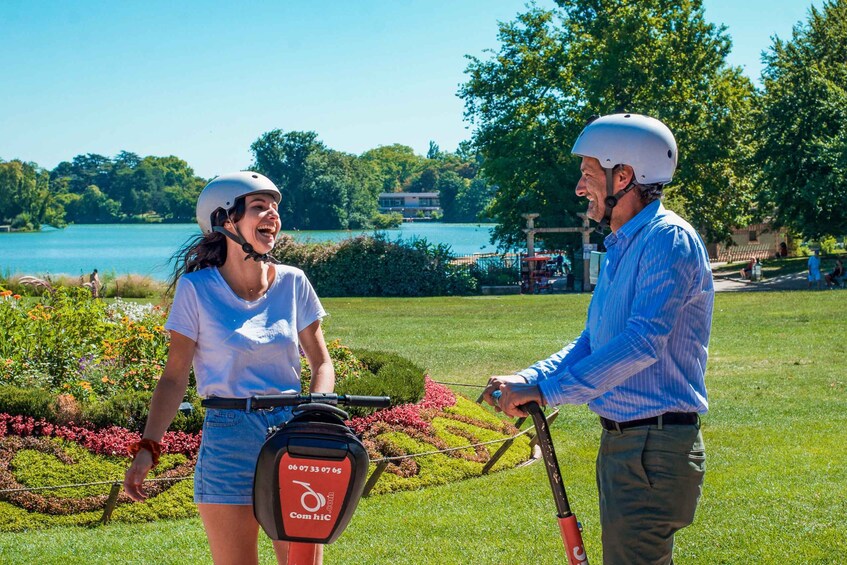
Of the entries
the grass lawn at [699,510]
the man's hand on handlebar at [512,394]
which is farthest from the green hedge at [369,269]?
the man's hand on handlebar at [512,394]

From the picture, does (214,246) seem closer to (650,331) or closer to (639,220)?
(639,220)

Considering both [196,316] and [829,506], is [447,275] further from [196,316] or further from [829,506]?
[196,316]

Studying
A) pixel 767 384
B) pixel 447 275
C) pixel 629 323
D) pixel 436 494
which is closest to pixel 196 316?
pixel 629 323

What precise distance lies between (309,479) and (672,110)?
4306cm

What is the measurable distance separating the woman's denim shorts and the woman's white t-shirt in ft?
0.38

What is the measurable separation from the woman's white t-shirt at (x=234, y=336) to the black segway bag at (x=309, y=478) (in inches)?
23.2

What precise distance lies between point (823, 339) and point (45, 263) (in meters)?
87.9

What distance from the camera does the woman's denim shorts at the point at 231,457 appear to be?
3.87 meters

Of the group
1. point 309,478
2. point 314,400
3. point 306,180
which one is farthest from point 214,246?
point 306,180

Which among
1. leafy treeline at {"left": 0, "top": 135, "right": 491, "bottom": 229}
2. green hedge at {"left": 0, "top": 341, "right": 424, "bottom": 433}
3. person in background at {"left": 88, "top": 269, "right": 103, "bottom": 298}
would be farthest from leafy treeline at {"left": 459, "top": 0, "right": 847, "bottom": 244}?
leafy treeline at {"left": 0, "top": 135, "right": 491, "bottom": 229}

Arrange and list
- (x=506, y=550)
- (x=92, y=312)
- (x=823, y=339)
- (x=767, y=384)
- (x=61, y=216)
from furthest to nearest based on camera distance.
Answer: (x=61, y=216)
(x=823, y=339)
(x=767, y=384)
(x=92, y=312)
(x=506, y=550)

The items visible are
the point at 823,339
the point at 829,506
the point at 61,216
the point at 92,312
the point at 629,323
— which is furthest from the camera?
the point at 61,216

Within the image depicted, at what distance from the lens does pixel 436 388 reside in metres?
12.3

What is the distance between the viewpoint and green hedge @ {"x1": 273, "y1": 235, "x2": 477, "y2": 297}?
39.5m
